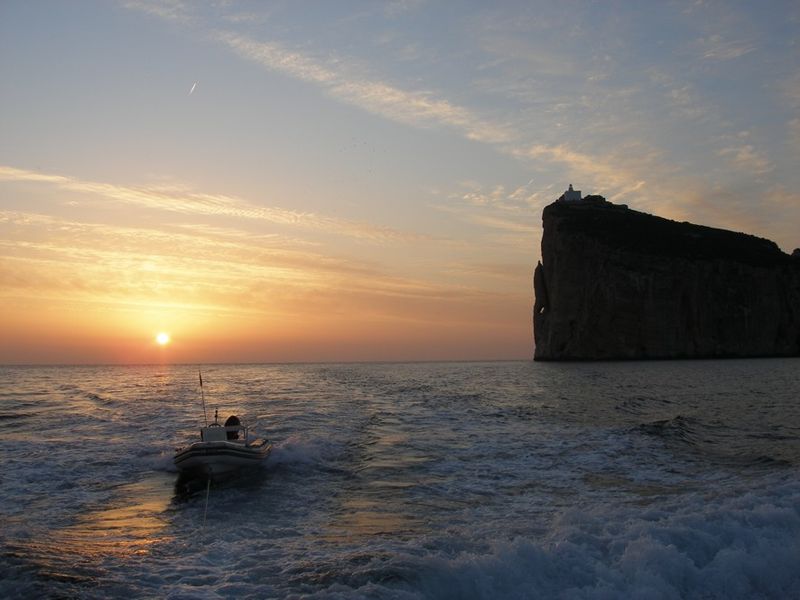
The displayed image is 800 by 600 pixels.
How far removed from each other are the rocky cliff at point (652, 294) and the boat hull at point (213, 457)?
74.8m

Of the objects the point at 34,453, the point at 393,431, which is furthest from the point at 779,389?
the point at 34,453

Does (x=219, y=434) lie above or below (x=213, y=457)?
above

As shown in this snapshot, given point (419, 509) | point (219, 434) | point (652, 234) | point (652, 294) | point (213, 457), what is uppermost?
point (652, 234)

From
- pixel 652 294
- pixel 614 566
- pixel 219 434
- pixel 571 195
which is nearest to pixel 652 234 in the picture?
pixel 652 294

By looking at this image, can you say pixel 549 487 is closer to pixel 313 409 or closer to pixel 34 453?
pixel 34 453

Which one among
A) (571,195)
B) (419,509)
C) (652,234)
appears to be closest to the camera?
(419,509)

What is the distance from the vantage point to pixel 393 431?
73.9 ft

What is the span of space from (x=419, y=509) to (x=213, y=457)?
6146 mm

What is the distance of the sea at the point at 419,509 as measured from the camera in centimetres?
779

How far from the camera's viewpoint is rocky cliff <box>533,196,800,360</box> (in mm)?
84688

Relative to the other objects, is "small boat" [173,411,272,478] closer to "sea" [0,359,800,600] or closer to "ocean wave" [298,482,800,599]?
"sea" [0,359,800,600]

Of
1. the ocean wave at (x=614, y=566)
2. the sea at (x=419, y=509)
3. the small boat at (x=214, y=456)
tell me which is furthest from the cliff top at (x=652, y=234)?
the ocean wave at (x=614, y=566)

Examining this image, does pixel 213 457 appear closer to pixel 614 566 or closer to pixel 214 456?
pixel 214 456

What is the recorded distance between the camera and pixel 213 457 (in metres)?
15.4
